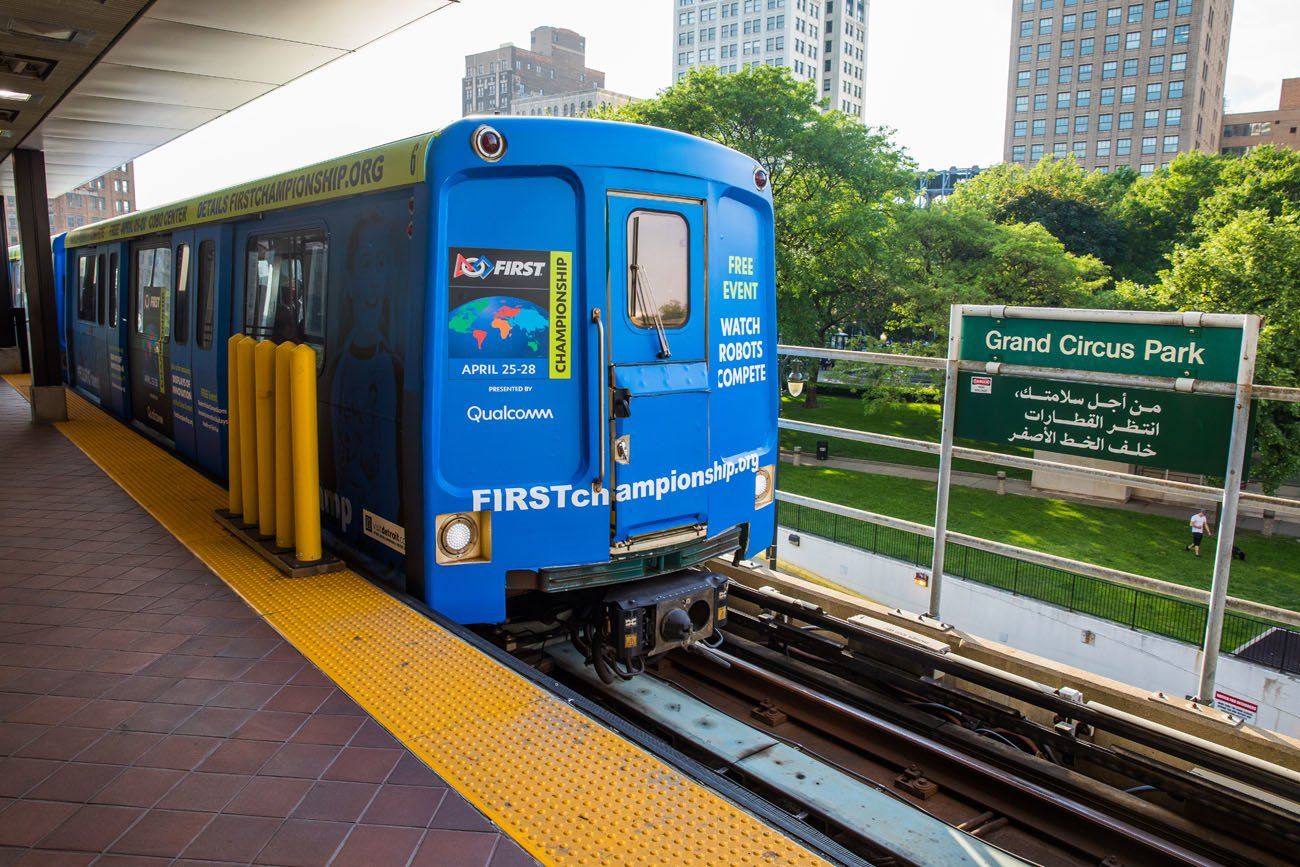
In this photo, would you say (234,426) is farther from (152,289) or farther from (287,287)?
(152,289)

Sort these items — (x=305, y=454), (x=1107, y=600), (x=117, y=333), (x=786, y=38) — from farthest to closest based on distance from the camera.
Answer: (x=786, y=38) < (x=1107, y=600) < (x=117, y=333) < (x=305, y=454)

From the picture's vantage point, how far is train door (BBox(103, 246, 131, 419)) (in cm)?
1136

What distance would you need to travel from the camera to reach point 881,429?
39.5 meters

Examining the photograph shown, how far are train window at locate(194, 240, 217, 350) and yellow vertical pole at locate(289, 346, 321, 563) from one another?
9.82ft

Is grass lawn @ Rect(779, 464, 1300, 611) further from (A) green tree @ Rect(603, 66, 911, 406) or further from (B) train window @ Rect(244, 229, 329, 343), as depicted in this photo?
(B) train window @ Rect(244, 229, 329, 343)

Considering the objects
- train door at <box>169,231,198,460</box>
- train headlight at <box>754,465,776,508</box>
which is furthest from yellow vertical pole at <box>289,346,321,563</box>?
train door at <box>169,231,198,460</box>

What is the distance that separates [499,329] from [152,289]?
6.75m

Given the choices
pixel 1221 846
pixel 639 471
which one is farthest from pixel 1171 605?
pixel 639 471

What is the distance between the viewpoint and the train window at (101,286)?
12.4m

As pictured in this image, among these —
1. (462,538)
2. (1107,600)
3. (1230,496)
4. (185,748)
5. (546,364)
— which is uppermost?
(546,364)

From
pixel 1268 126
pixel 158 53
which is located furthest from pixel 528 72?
pixel 158 53

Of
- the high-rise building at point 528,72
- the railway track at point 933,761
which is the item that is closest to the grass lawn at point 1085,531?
the railway track at point 933,761

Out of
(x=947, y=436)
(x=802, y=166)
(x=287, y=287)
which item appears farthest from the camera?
(x=802, y=166)

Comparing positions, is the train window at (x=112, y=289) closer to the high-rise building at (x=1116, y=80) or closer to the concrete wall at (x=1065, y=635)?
the concrete wall at (x=1065, y=635)
